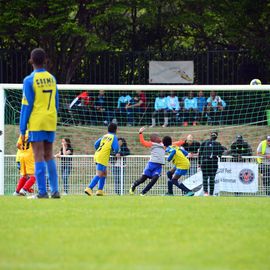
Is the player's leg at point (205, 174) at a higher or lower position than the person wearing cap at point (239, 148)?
lower

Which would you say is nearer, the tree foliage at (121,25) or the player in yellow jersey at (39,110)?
the player in yellow jersey at (39,110)

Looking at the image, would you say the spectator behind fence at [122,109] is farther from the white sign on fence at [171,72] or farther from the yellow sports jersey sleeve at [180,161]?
the white sign on fence at [171,72]

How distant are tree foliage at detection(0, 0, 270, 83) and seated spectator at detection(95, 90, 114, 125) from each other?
6032 millimetres

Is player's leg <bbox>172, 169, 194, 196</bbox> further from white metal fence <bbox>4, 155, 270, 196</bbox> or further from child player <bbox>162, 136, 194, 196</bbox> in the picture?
white metal fence <bbox>4, 155, 270, 196</bbox>

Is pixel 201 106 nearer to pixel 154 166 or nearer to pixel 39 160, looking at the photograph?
pixel 154 166

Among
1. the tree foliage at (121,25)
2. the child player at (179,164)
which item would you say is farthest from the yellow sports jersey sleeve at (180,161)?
the tree foliage at (121,25)

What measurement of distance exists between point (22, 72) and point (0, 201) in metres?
23.2

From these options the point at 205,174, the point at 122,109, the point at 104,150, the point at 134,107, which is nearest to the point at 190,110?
the point at 134,107

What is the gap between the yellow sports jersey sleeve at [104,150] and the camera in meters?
20.1

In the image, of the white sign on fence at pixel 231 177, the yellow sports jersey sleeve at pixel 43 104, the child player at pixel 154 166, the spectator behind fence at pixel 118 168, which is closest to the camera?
the yellow sports jersey sleeve at pixel 43 104

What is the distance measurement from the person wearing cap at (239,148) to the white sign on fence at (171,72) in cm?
1110

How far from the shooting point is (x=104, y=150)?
20219mm

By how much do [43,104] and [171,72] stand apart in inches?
894

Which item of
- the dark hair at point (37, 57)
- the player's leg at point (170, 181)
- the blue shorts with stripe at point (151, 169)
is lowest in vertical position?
the player's leg at point (170, 181)
